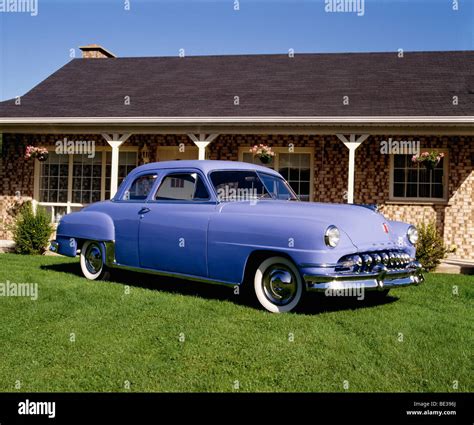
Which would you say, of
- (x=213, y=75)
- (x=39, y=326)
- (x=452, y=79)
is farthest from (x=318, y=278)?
(x=213, y=75)

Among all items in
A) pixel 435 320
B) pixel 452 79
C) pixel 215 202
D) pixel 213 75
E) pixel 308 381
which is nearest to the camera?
pixel 308 381

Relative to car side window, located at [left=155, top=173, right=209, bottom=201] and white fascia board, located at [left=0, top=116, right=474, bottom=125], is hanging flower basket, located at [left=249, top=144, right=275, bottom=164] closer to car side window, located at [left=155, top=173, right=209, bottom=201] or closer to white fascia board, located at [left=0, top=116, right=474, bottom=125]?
white fascia board, located at [left=0, top=116, right=474, bottom=125]

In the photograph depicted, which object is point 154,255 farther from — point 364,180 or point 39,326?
point 364,180

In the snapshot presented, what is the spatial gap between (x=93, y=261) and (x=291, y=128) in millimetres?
6408

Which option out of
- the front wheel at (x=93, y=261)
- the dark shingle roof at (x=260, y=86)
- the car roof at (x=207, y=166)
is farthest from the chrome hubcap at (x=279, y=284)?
the dark shingle roof at (x=260, y=86)

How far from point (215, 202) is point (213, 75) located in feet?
35.9

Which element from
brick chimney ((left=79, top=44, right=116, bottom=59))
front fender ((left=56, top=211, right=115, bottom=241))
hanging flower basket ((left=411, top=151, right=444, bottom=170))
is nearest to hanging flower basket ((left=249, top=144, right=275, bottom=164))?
hanging flower basket ((left=411, top=151, right=444, bottom=170))

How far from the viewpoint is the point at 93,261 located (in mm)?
8258

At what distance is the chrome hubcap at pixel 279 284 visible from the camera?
6.06m

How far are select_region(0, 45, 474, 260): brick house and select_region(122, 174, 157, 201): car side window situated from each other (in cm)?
552

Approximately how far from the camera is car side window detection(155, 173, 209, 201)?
695 centimetres

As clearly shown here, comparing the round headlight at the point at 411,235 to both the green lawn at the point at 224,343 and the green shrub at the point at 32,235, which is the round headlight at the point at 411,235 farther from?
the green shrub at the point at 32,235

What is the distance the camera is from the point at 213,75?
16938 millimetres
